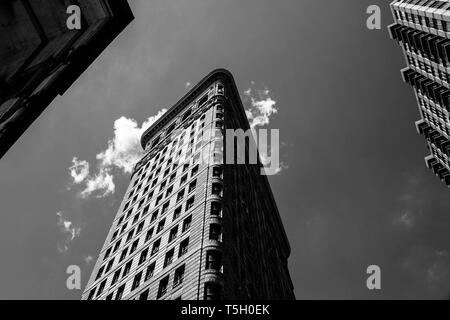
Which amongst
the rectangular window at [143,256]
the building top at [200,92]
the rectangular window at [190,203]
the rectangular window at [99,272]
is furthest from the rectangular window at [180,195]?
the building top at [200,92]

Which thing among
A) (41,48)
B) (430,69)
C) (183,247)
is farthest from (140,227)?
(430,69)

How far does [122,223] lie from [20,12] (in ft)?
132

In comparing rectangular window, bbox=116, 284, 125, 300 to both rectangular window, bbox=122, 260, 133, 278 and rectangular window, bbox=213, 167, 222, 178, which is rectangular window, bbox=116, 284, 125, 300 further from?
rectangular window, bbox=213, 167, 222, 178

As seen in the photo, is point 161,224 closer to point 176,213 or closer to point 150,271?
point 176,213

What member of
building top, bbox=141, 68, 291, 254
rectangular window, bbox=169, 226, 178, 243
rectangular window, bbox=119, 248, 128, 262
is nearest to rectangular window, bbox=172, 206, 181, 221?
rectangular window, bbox=169, 226, 178, 243

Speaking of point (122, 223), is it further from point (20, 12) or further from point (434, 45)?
point (434, 45)

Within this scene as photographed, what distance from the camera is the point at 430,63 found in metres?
57.9

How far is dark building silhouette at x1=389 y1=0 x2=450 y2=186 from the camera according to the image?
50500 mm

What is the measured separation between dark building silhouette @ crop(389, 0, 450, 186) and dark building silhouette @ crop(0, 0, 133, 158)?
44341 millimetres

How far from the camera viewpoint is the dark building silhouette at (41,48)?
36.8 feet

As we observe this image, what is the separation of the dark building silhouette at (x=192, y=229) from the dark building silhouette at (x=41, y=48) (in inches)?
645
